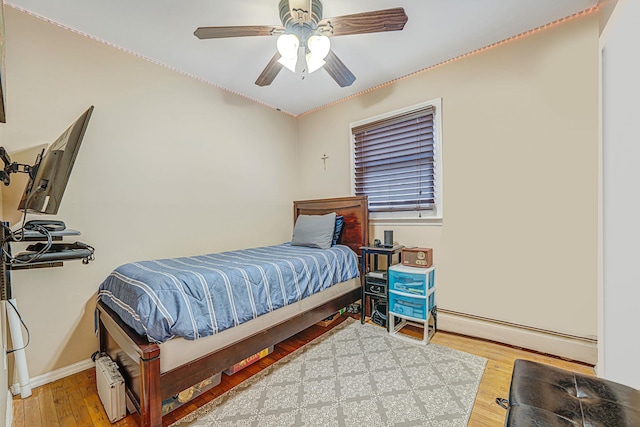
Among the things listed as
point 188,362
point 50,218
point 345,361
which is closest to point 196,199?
point 50,218

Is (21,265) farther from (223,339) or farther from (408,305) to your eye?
(408,305)

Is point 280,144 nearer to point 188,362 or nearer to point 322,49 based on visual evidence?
point 322,49

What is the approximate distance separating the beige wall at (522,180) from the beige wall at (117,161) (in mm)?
2173

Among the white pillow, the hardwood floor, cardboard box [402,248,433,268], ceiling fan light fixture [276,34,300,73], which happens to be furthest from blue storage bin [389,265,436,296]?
ceiling fan light fixture [276,34,300,73]

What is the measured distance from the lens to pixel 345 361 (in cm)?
209

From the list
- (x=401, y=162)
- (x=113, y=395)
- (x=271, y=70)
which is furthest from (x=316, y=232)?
(x=113, y=395)

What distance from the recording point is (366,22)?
1.64 meters

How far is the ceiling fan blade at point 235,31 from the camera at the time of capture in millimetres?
1711

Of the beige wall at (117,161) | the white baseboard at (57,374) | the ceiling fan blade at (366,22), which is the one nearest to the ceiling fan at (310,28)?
the ceiling fan blade at (366,22)

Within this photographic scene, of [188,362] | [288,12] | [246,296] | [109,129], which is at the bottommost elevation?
[188,362]

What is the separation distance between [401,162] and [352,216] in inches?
33.4

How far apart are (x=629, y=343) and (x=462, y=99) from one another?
215cm

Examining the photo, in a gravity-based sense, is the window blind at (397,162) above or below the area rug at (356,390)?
above

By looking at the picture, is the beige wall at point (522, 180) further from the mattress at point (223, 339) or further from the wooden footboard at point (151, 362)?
the wooden footboard at point (151, 362)
